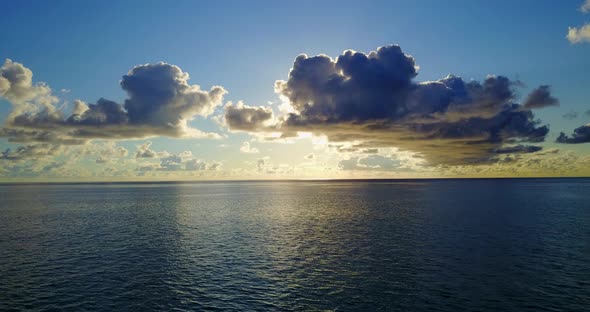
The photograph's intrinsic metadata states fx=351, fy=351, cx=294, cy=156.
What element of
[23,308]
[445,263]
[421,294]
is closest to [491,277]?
[445,263]

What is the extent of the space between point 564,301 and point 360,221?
196 feet

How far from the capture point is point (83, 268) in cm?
4756

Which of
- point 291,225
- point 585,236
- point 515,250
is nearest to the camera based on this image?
point 515,250

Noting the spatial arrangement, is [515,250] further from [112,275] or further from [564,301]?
[112,275]

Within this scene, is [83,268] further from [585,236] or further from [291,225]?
[585,236]

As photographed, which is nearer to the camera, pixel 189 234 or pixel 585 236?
pixel 585 236

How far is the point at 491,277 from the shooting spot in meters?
42.8

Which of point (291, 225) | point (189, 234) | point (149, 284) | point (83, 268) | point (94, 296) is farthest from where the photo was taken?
point (291, 225)

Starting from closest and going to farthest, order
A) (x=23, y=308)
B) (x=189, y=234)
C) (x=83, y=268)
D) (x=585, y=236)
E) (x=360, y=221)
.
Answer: (x=23, y=308), (x=83, y=268), (x=585, y=236), (x=189, y=234), (x=360, y=221)

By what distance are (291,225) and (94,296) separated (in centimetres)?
5477

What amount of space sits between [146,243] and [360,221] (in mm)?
53517

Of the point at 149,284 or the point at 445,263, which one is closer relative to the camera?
the point at 149,284

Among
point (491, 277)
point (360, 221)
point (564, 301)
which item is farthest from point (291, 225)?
point (564, 301)

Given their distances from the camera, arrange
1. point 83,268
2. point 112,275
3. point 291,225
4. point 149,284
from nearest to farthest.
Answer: point 149,284
point 112,275
point 83,268
point 291,225
